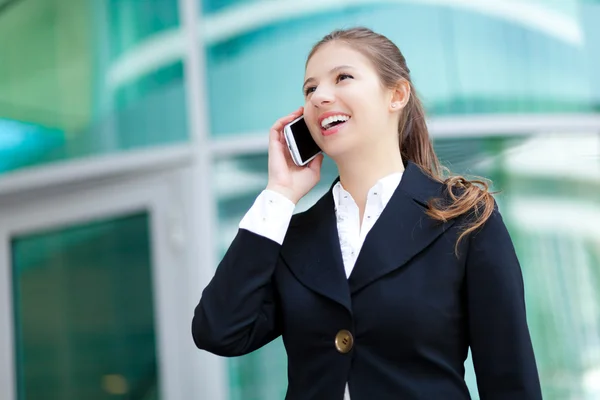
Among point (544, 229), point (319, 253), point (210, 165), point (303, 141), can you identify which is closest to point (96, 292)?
point (210, 165)

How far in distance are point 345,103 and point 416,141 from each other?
0.76 feet

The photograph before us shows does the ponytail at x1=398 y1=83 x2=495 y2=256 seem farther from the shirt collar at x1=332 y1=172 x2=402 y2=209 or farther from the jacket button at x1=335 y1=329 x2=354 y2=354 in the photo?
the jacket button at x1=335 y1=329 x2=354 y2=354

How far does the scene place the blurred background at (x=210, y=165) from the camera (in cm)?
320

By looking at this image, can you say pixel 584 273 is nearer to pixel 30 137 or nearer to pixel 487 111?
pixel 487 111

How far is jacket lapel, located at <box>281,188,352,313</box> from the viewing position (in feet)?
4.37

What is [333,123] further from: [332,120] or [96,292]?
[96,292]

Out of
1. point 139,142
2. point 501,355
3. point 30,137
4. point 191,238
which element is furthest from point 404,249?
point 30,137

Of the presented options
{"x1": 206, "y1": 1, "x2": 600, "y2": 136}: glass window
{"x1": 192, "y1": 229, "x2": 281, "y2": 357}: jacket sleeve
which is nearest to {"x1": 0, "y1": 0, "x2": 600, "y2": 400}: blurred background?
{"x1": 206, "y1": 1, "x2": 600, "y2": 136}: glass window

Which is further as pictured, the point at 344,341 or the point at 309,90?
the point at 309,90

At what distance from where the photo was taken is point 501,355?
1259 millimetres

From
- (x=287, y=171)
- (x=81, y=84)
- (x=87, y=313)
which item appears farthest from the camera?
(x=81, y=84)

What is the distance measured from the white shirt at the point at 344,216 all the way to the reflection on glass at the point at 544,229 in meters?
1.67

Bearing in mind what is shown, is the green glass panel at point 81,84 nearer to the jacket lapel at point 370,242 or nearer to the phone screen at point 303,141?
the phone screen at point 303,141

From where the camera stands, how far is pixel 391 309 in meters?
1.28
